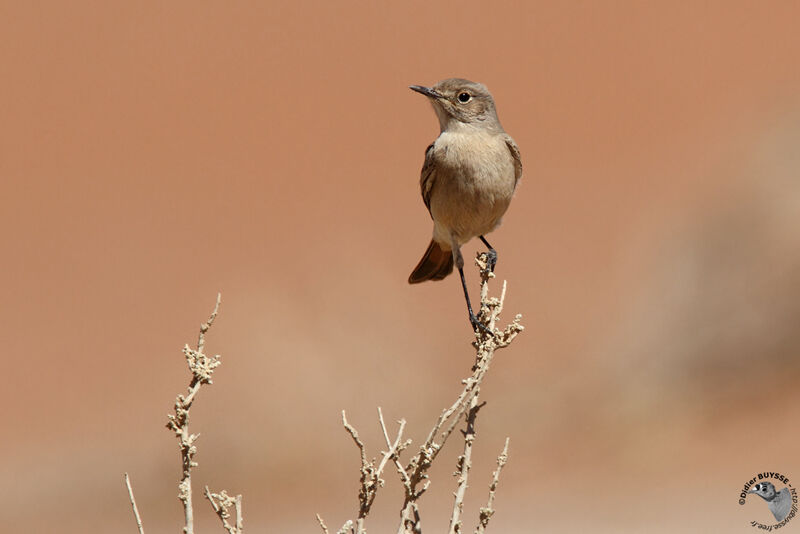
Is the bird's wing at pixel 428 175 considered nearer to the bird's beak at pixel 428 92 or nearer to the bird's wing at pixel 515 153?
the bird's beak at pixel 428 92

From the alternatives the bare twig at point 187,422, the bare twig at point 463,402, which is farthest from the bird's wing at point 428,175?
the bare twig at point 187,422

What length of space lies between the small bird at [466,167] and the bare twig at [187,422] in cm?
256

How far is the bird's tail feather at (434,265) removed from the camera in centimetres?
631

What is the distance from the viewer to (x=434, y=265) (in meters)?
6.40

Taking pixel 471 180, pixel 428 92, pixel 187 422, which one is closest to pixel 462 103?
pixel 428 92

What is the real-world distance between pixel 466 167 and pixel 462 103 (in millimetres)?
461

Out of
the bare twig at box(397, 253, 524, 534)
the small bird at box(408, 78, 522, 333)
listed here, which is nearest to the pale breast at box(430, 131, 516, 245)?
the small bird at box(408, 78, 522, 333)

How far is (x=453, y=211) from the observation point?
5.61m

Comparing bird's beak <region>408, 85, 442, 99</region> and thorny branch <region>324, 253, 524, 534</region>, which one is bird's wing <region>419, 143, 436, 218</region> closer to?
bird's beak <region>408, 85, 442, 99</region>

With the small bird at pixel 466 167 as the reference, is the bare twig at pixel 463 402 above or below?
below

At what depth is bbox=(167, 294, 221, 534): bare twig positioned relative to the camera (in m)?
2.94

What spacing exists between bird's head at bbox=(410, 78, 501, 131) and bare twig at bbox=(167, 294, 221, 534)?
9.65ft

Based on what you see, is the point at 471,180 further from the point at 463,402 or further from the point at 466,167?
the point at 463,402

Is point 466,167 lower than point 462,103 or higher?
lower
